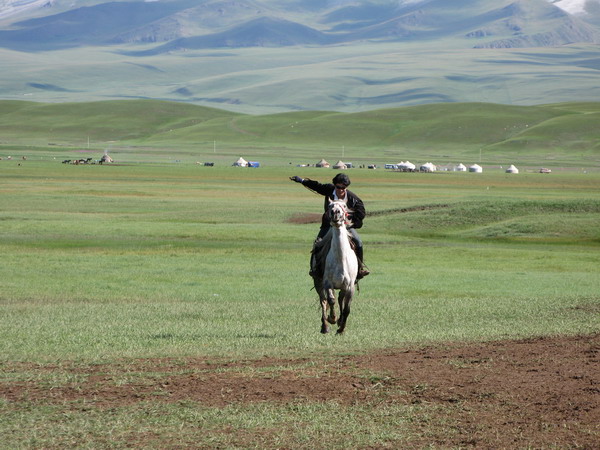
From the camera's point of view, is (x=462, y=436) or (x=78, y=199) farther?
(x=78, y=199)

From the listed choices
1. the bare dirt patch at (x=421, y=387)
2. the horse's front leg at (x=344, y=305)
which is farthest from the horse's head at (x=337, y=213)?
the bare dirt patch at (x=421, y=387)

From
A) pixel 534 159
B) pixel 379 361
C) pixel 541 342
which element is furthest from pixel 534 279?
pixel 534 159

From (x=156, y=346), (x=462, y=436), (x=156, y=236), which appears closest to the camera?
(x=462, y=436)

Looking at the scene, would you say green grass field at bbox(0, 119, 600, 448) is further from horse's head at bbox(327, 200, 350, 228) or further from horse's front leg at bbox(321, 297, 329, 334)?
horse's head at bbox(327, 200, 350, 228)

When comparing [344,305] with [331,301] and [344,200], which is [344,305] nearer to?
[331,301]

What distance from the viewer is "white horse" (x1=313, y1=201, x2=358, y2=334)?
677 inches

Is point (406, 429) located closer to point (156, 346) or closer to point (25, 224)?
point (156, 346)

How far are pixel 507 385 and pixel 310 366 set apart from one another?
10.1ft

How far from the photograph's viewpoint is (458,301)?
82.4 ft

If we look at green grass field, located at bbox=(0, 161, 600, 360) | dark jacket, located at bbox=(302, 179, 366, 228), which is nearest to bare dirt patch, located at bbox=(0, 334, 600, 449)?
green grass field, located at bbox=(0, 161, 600, 360)

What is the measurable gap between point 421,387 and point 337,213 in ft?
16.2

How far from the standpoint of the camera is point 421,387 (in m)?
Answer: 12.9

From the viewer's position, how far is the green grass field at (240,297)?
37.0 ft

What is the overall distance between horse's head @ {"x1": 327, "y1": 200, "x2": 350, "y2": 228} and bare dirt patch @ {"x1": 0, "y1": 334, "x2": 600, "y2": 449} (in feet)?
8.77
